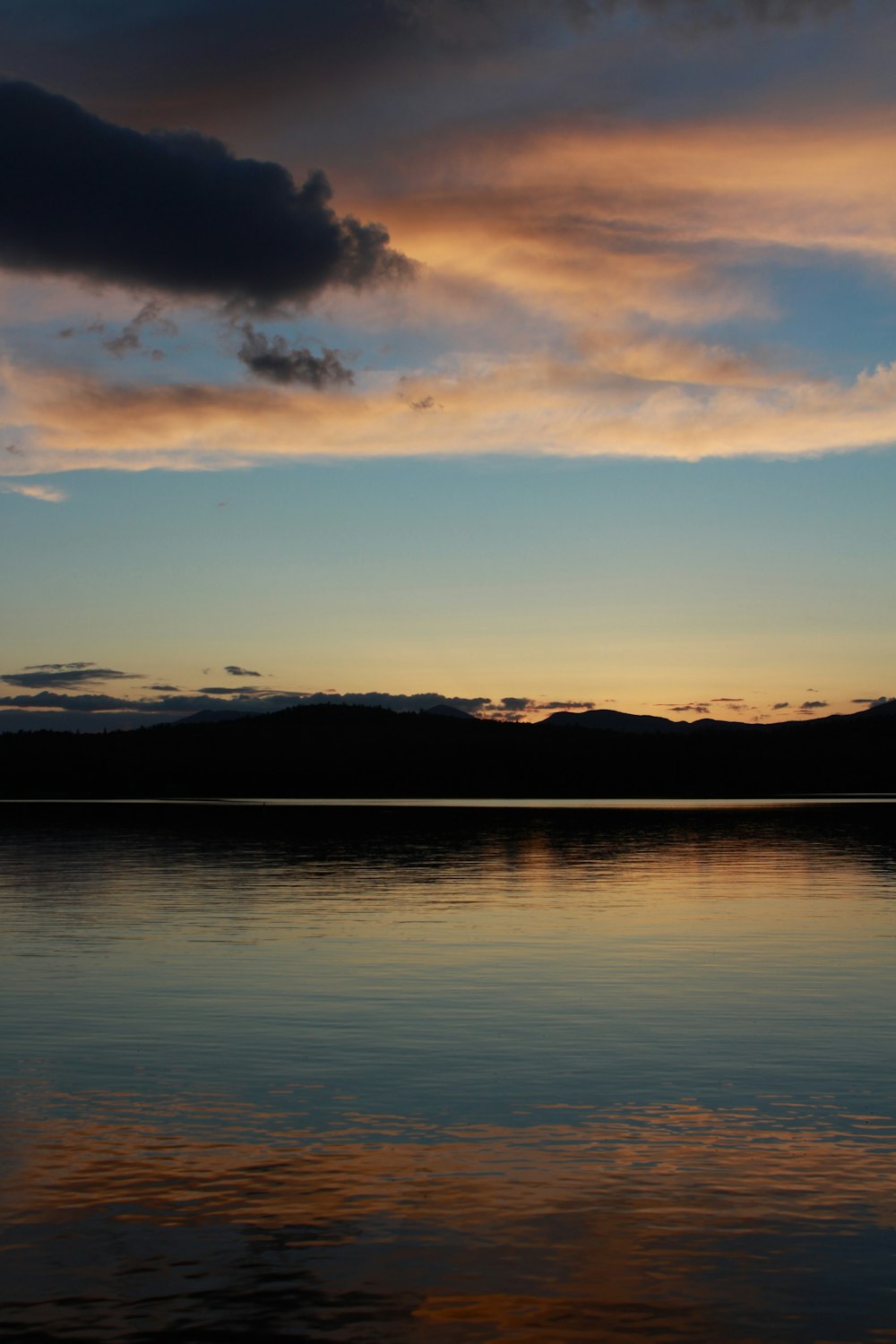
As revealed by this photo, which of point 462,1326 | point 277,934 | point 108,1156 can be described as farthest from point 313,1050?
point 277,934

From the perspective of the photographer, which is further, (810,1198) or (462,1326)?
(810,1198)

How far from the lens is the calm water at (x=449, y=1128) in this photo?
525 inches

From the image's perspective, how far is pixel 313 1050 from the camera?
25.2m

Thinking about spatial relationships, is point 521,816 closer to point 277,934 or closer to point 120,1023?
point 277,934

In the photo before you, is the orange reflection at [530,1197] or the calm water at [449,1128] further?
the orange reflection at [530,1197]

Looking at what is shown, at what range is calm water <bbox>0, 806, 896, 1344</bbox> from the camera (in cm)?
1334

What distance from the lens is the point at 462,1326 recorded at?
12.6 m

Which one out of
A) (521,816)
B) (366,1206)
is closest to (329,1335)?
(366,1206)

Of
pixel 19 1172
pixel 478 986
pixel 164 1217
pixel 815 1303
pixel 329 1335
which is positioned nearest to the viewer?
pixel 329 1335

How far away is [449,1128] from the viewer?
1955cm

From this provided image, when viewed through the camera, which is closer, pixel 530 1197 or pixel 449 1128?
pixel 530 1197

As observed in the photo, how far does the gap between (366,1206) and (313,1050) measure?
30.4ft

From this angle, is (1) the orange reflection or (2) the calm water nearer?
(2) the calm water

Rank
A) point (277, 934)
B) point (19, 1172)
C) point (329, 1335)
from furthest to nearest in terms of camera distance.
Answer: point (277, 934), point (19, 1172), point (329, 1335)
